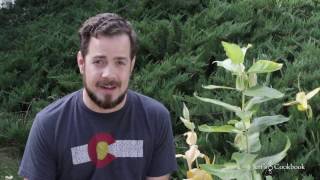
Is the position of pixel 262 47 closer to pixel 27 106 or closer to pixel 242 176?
pixel 27 106

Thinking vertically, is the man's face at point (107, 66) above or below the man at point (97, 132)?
above

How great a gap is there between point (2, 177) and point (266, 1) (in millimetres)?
2434

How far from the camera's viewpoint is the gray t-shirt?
1766 millimetres

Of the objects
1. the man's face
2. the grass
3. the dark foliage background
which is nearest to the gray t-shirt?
the man's face

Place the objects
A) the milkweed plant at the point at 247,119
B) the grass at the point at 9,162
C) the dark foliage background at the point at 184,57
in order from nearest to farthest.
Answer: the milkweed plant at the point at 247,119 → the dark foliage background at the point at 184,57 → the grass at the point at 9,162

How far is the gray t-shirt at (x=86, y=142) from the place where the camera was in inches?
69.5

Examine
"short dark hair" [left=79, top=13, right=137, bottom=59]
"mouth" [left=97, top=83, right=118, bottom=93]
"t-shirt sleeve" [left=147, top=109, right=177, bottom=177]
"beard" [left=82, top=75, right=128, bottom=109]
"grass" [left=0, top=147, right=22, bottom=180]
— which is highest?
"short dark hair" [left=79, top=13, right=137, bottom=59]

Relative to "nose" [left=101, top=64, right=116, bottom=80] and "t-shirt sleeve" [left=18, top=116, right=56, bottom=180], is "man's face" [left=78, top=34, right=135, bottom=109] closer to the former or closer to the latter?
"nose" [left=101, top=64, right=116, bottom=80]

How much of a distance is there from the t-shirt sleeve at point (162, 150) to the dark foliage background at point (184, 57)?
575mm

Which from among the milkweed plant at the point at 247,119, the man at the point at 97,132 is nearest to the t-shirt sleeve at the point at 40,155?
the man at the point at 97,132

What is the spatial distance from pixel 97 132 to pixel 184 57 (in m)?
2.11

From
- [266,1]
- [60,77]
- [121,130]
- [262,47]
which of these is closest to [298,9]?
[266,1]

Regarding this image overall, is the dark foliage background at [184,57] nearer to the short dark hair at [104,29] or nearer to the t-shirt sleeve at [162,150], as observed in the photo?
the t-shirt sleeve at [162,150]

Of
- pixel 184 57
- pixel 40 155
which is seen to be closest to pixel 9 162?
pixel 184 57
